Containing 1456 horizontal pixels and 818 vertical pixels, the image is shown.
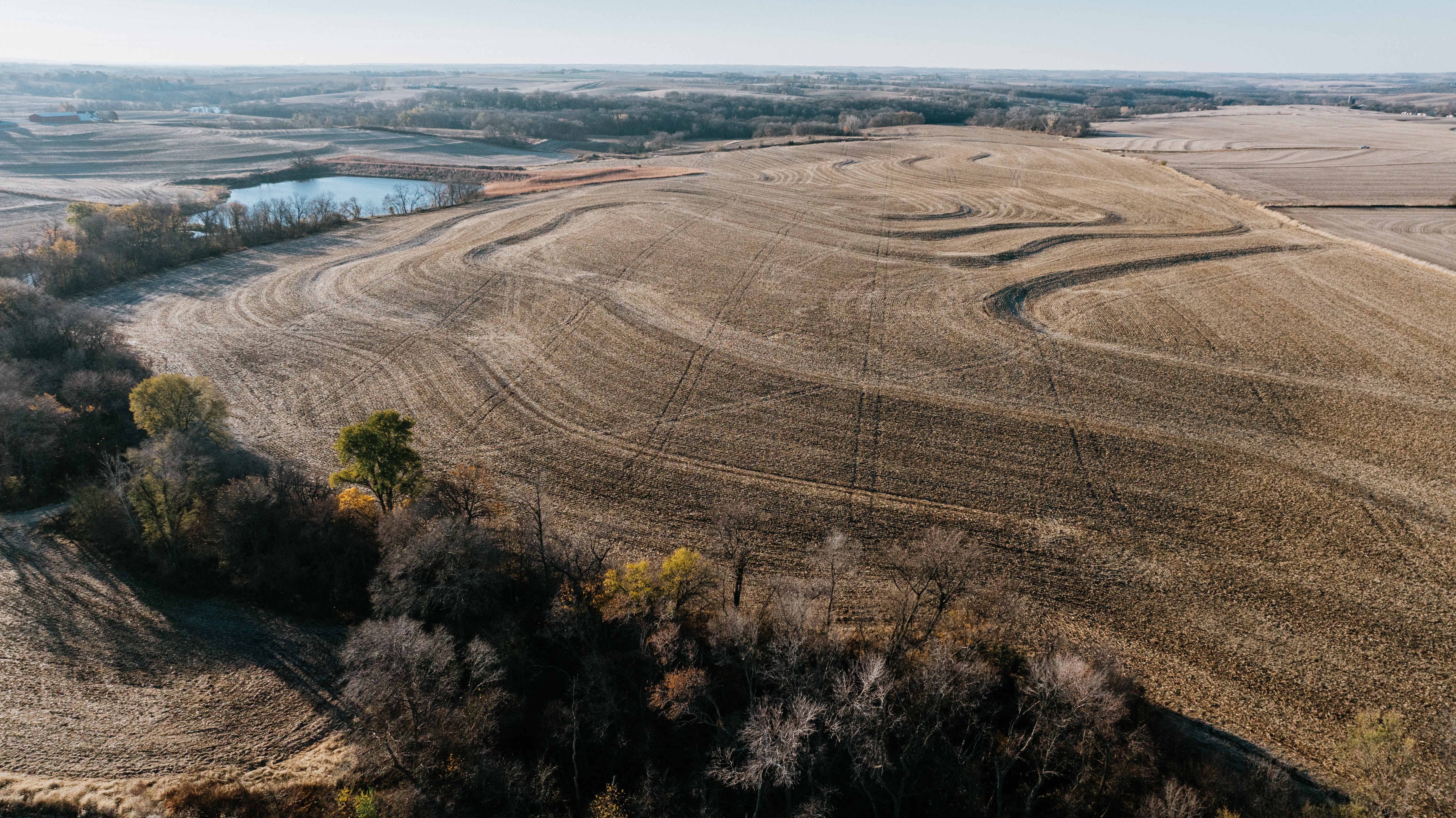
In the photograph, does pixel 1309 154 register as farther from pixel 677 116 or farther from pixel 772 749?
pixel 772 749

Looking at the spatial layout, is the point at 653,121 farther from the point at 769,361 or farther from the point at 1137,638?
the point at 1137,638

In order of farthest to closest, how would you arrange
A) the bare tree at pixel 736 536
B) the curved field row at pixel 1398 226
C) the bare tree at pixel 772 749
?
the curved field row at pixel 1398 226 < the bare tree at pixel 736 536 < the bare tree at pixel 772 749

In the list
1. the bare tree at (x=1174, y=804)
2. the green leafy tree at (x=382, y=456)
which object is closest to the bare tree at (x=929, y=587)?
the bare tree at (x=1174, y=804)

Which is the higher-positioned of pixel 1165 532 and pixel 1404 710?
pixel 1165 532

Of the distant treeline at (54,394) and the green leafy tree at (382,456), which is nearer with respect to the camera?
the green leafy tree at (382,456)

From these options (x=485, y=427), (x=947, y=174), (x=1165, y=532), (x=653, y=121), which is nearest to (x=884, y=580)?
(x=1165, y=532)

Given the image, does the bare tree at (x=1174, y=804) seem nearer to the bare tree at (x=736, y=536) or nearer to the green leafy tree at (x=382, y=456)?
the bare tree at (x=736, y=536)

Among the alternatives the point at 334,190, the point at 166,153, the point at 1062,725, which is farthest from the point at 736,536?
the point at 166,153
